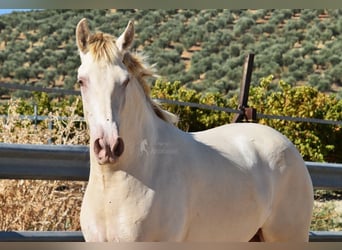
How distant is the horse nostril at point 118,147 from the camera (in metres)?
2.94

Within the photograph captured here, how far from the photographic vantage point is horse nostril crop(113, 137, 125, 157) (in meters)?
2.94

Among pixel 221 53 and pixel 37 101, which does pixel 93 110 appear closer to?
pixel 37 101

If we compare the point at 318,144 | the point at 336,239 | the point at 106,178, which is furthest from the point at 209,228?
the point at 318,144

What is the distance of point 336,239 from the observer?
15.9ft

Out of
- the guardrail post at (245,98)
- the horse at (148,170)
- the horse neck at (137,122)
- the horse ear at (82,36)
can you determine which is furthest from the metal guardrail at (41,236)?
the guardrail post at (245,98)

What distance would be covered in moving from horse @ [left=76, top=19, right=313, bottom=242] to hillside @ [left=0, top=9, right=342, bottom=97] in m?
0.46

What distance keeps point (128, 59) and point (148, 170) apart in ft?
1.77

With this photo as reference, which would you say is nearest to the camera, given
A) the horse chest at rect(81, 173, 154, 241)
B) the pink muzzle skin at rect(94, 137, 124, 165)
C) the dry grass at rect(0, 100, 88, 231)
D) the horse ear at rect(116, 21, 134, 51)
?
the pink muzzle skin at rect(94, 137, 124, 165)

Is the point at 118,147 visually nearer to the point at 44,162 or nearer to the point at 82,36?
the point at 82,36

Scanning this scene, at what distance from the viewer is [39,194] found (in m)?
4.55

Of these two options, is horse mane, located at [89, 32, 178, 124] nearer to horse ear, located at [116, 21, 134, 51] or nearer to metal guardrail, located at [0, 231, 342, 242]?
horse ear, located at [116, 21, 134, 51]

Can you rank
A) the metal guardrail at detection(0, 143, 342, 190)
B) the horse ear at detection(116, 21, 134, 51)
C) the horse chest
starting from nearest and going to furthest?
the horse chest < the horse ear at detection(116, 21, 134, 51) < the metal guardrail at detection(0, 143, 342, 190)

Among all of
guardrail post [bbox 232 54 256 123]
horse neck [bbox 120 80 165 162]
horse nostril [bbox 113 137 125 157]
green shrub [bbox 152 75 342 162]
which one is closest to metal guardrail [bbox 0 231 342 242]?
horse neck [bbox 120 80 165 162]

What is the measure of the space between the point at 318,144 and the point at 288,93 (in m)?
0.69
